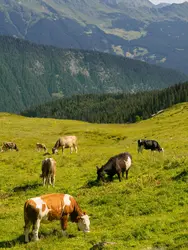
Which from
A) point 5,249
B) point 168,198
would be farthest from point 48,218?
point 168,198

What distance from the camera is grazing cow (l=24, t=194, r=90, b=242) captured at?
17.5m

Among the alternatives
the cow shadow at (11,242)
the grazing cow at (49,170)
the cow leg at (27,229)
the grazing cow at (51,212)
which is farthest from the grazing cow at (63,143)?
the cow leg at (27,229)

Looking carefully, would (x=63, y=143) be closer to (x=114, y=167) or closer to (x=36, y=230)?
(x=114, y=167)

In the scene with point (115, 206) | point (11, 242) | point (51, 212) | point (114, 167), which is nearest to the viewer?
point (11, 242)

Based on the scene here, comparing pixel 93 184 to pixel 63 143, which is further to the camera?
pixel 63 143

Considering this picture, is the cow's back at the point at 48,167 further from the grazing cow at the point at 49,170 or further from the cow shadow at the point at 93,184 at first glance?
the cow shadow at the point at 93,184

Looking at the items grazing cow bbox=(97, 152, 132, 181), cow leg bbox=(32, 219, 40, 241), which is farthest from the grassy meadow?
grazing cow bbox=(97, 152, 132, 181)

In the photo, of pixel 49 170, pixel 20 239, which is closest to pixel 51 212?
pixel 20 239

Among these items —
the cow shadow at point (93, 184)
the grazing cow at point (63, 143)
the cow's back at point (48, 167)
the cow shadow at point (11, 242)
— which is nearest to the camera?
the cow shadow at point (11, 242)

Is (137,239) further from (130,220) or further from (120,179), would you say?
(120,179)

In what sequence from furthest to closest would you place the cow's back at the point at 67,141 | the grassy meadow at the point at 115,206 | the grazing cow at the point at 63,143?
1. the cow's back at the point at 67,141
2. the grazing cow at the point at 63,143
3. the grassy meadow at the point at 115,206

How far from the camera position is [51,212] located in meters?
17.9

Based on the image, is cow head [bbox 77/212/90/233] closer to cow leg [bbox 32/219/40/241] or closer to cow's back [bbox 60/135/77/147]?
cow leg [bbox 32/219/40/241]

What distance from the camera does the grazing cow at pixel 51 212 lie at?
57.5 feet
